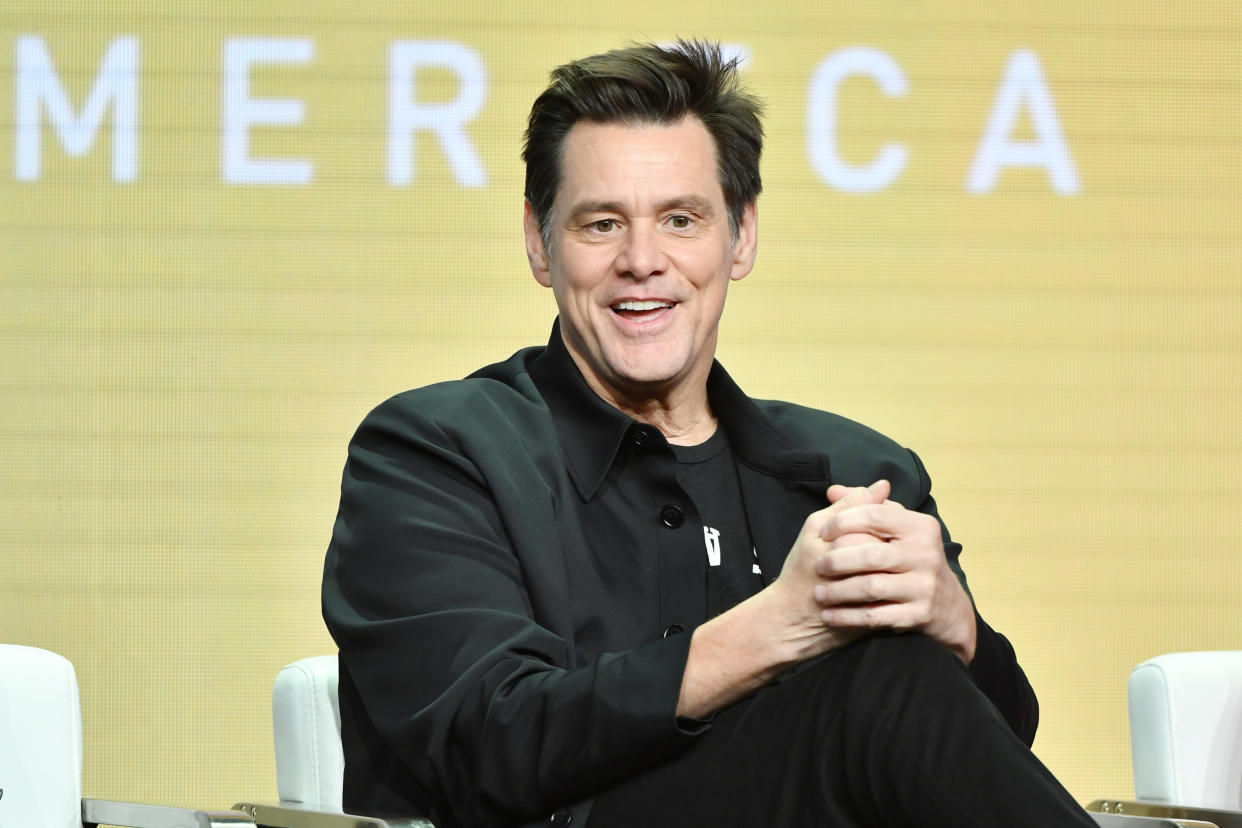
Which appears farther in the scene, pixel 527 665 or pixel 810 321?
pixel 810 321

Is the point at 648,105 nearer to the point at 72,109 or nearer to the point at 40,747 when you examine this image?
the point at 40,747

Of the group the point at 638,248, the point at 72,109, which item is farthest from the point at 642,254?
the point at 72,109

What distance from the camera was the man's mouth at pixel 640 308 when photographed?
6.06ft

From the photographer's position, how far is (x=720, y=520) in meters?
1.83

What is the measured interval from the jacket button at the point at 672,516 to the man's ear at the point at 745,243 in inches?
14.5

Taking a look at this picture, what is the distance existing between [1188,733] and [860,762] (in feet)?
3.30

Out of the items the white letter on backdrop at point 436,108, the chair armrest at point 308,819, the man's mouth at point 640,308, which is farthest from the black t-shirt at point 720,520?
the white letter on backdrop at point 436,108

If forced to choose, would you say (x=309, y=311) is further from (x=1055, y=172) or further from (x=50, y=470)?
(x=1055, y=172)

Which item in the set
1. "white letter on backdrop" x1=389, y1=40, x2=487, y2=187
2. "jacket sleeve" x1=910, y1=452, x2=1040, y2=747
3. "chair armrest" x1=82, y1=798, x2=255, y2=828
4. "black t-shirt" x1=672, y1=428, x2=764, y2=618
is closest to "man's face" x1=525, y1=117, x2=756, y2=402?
"black t-shirt" x1=672, y1=428, x2=764, y2=618

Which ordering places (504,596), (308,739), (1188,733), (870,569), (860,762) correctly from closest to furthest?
(860,762) → (870,569) → (504,596) → (308,739) → (1188,733)

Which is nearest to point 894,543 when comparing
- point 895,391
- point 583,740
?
point 583,740

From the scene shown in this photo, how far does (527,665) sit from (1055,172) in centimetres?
196

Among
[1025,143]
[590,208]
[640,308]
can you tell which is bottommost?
[640,308]

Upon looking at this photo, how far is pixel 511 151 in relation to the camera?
3.00 meters
